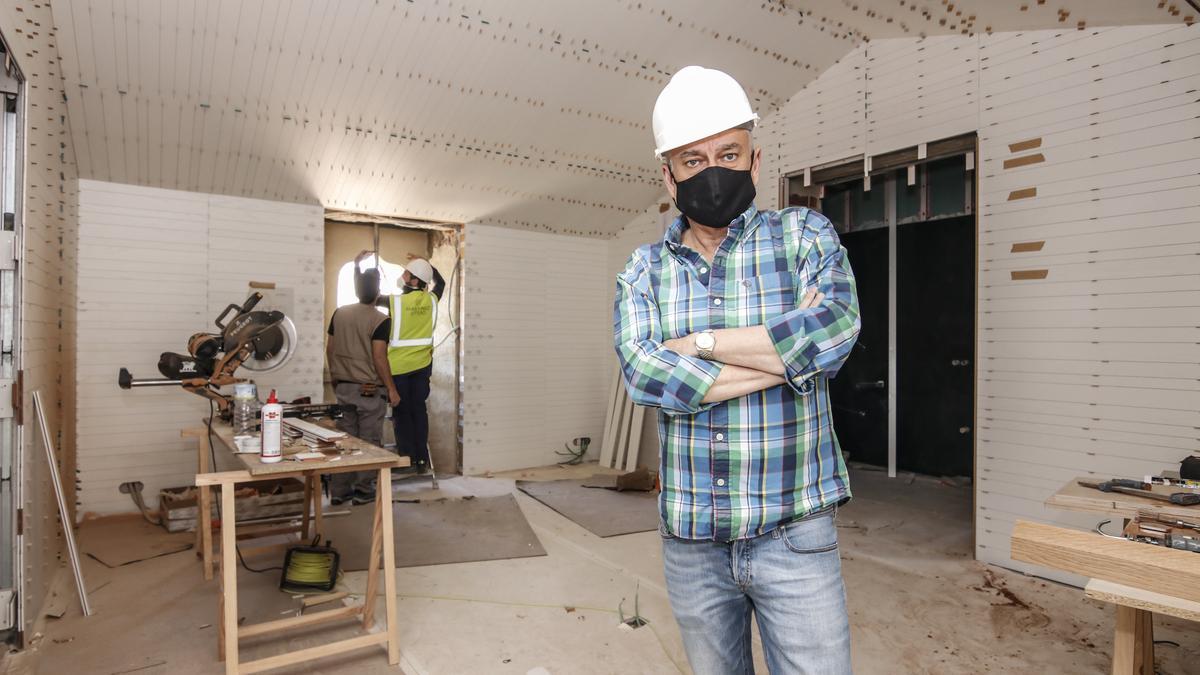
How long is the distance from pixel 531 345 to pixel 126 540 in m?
3.32

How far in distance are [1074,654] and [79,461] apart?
5503 millimetres

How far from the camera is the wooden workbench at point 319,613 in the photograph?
2.25 meters

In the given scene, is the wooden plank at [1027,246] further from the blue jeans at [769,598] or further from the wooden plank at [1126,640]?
the blue jeans at [769,598]

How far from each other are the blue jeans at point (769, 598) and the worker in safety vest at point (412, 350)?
412cm

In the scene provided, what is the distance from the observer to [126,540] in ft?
12.8

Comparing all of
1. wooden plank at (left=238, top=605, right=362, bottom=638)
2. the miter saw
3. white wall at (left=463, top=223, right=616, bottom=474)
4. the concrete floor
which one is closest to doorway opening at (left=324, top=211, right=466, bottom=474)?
white wall at (left=463, top=223, right=616, bottom=474)

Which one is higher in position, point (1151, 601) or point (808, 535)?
point (808, 535)

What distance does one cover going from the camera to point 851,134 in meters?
4.26

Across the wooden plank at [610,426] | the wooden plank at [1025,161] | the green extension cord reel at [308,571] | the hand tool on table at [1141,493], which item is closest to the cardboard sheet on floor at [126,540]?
the green extension cord reel at [308,571]

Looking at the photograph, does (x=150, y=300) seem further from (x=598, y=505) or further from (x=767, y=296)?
(x=767, y=296)

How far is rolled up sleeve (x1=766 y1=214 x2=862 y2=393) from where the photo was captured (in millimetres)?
1197

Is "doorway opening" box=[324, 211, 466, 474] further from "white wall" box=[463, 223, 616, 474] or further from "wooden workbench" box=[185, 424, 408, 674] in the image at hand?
"wooden workbench" box=[185, 424, 408, 674]

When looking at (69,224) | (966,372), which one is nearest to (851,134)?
(966,372)

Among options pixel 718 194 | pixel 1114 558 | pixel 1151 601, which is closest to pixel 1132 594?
pixel 1151 601
